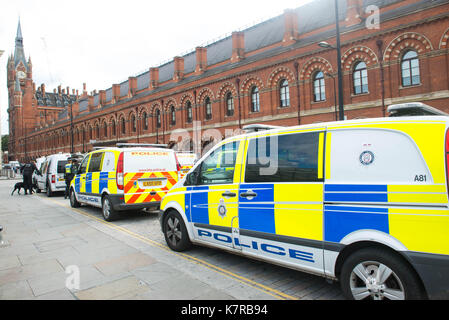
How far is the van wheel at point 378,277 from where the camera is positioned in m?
2.83

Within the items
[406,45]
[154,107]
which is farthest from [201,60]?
[406,45]

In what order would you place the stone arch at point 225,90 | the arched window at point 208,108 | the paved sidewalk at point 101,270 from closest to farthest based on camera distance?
the paved sidewalk at point 101,270, the stone arch at point 225,90, the arched window at point 208,108

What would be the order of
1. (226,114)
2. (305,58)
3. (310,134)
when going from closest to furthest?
(310,134), (305,58), (226,114)

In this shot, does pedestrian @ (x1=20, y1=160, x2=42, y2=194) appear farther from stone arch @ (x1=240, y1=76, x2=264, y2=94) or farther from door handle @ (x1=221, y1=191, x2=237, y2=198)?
stone arch @ (x1=240, y1=76, x2=264, y2=94)

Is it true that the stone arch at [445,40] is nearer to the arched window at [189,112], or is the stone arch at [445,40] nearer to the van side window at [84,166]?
the van side window at [84,166]

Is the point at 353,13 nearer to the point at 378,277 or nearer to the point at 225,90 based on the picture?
the point at 225,90

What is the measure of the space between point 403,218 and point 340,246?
679mm

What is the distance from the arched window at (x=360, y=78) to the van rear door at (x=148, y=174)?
1585 cm

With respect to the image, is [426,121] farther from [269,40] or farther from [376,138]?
[269,40]

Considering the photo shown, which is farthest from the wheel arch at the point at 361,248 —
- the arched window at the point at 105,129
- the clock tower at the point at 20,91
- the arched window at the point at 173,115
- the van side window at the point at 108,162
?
the clock tower at the point at 20,91

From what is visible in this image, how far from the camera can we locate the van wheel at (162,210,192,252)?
5.46 meters

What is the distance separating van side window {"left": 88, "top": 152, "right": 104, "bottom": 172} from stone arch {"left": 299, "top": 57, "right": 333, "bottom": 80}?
56.4 ft

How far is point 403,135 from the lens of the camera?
2.96 meters
